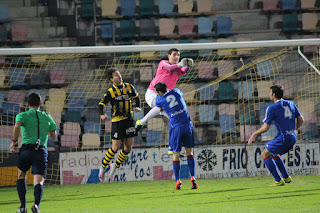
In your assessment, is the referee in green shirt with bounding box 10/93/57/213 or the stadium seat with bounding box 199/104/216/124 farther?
the stadium seat with bounding box 199/104/216/124

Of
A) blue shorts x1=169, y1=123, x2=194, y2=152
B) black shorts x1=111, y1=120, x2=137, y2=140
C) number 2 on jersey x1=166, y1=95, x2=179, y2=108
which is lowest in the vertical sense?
blue shorts x1=169, y1=123, x2=194, y2=152

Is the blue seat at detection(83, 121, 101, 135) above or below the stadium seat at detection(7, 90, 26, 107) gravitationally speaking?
below

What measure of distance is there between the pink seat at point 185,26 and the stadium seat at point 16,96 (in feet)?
15.2

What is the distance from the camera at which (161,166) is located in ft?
34.3

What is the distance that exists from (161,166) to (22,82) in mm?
4700

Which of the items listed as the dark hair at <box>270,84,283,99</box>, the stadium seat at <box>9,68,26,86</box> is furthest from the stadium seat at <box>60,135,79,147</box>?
the dark hair at <box>270,84,283,99</box>

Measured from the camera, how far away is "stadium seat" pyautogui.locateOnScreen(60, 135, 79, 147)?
11.8 m

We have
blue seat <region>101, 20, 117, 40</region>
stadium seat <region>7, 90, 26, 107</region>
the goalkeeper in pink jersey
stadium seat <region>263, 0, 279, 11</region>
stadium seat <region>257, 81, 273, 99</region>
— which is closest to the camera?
the goalkeeper in pink jersey

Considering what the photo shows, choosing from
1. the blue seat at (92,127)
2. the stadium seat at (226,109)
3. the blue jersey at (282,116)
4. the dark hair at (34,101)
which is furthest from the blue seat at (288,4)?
the dark hair at (34,101)

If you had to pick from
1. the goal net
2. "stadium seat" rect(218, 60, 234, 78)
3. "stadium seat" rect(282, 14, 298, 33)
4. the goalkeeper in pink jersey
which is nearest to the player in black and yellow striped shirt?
the goalkeeper in pink jersey

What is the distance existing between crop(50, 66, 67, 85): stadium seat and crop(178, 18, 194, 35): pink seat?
11.3ft

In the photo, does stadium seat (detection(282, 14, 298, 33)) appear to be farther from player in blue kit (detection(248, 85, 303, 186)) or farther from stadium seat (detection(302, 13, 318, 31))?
player in blue kit (detection(248, 85, 303, 186))

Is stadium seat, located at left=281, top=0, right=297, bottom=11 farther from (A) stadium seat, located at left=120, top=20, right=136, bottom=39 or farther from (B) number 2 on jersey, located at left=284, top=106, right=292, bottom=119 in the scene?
(B) number 2 on jersey, located at left=284, top=106, right=292, bottom=119

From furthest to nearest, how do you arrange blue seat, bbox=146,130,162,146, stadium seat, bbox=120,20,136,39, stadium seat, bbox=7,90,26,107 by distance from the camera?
1. stadium seat, bbox=120,20,136,39
2. stadium seat, bbox=7,90,26,107
3. blue seat, bbox=146,130,162,146
